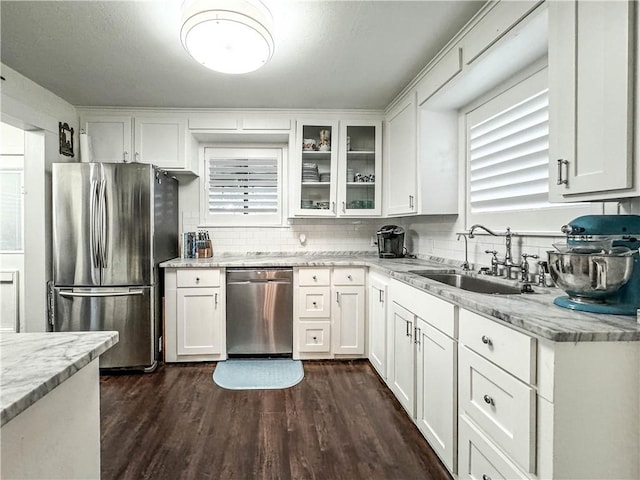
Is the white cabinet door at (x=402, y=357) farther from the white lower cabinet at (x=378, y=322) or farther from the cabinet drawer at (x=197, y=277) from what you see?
the cabinet drawer at (x=197, y=277)

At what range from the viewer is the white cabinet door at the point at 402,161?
2.73m

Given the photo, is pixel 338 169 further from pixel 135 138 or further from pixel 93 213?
pixel 93 213

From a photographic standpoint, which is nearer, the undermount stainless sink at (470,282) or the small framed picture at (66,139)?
the undermount stainless sink at (470,282)

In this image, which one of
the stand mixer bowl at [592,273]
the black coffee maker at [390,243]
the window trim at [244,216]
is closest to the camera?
the stand mixer bowl at [592,273]

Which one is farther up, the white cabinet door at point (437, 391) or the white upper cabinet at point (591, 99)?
the white upper cabinet at point (591, 99)

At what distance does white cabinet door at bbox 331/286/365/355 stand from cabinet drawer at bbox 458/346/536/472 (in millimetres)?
1588

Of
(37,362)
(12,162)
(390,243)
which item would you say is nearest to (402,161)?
(390,243)

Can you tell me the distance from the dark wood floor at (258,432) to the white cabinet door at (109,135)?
203cm

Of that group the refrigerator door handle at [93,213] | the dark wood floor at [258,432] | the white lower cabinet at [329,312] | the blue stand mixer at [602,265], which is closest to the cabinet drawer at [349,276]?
the white lower cabinet at [329,312]

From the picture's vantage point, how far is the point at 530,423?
1.07 m

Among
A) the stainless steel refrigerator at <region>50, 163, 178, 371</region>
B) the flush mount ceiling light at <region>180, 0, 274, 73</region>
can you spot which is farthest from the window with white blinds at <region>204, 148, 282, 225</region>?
the flush mount ceiling light at <region>180, 0, 274, 73</region>

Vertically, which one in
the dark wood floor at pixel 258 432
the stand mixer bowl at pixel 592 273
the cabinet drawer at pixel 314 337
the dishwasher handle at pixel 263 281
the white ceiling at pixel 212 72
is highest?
the white ceiling at pixel 212 72

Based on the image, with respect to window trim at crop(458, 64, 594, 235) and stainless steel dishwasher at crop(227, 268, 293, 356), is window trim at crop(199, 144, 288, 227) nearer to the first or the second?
stainless steel dishwasher at crop(227, 268, 293, 356)

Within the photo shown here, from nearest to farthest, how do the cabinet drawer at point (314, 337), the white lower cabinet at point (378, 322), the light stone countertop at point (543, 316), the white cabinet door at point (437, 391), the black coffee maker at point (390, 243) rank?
the light stone countertop at point (543, 316) → the white cabinet door at point (437, 391) → the white lower cabinet at point (378, 322) → the cabinet drawer at point (314, 337) → the black coffee maker at point (390, 243)
